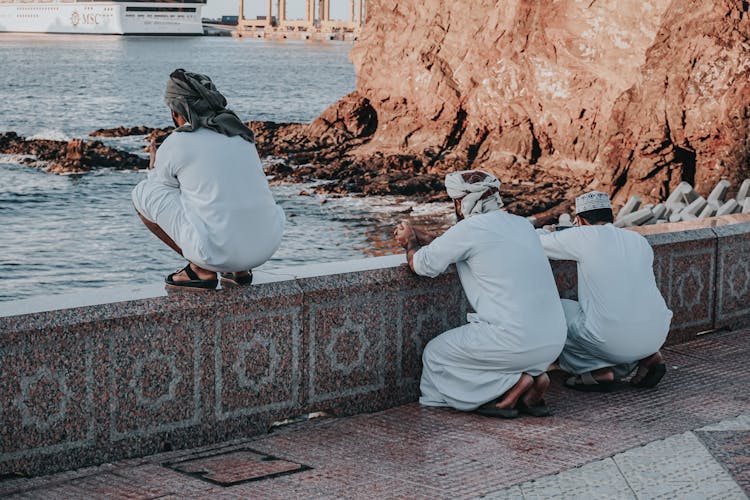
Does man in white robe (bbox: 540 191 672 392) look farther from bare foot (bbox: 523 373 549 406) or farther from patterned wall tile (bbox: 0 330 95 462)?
patterned wall tile (bbox: 0 330 95 462)

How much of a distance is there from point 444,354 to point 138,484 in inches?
70.2

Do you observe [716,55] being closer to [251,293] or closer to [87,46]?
[251,293]

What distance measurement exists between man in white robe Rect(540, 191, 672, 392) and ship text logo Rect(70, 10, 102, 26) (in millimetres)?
147691

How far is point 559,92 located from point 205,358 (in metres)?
25.8

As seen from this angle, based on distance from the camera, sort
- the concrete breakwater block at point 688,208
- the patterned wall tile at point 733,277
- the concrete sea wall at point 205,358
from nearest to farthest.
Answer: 1. the concrete sea wall at point 205,358
2. the patterned wall tile at point 733,277
3. the concrete breakwater block at point 688,208

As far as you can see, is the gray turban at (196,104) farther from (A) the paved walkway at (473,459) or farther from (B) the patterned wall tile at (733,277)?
(B) the patterned wall tile at (733,277)

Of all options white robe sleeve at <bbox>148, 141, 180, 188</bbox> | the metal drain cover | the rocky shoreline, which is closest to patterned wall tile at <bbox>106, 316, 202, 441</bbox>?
the metal drain cover

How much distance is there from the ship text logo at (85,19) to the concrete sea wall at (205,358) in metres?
148

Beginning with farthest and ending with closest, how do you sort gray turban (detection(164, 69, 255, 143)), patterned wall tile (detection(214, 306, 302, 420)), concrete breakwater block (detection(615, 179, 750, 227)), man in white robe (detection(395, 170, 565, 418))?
concrete breakwater block (detection(615, 179, 750, 227)) → man in white robe (detection(395, 170, 565, 418)) → patterned wall tile (detection(214, 306, 302, 420)) → gray turban (detection(164, 69, 255, 143))

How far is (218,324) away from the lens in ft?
15.8

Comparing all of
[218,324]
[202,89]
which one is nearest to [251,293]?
[218,324]

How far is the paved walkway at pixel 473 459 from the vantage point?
421 centimetres

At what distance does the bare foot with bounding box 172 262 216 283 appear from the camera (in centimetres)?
486

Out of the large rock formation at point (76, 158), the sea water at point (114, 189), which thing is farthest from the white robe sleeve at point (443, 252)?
the large rock formation at point (76, 158)
